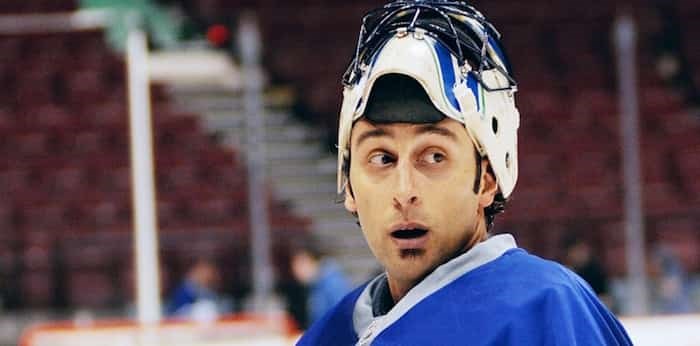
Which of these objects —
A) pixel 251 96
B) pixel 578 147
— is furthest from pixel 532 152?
pixel 251 96

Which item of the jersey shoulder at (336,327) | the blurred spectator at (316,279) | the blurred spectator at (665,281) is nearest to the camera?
the jersey shoulder at (336,327)

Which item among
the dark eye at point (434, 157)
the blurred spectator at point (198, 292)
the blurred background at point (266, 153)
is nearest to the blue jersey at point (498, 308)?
the dark eye at point (434, 157)

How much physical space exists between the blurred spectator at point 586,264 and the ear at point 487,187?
5.85 meters

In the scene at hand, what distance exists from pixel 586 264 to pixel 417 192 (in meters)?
6.05

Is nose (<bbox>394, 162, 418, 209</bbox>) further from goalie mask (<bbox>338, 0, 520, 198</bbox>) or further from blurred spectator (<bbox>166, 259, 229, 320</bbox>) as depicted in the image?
blurred spectator (<bbox>166, 259, 229, 320</bbox>)

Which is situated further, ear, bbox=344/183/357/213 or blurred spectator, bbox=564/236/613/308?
blurred spectator, bbox=564/236/613/308

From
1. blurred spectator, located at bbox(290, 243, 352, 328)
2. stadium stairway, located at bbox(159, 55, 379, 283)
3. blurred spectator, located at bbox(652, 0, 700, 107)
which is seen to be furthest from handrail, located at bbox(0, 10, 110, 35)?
blurred spectator, located at bbox(652, 0, 700, 107)

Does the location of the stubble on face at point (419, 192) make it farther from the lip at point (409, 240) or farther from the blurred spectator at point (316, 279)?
the blurred spectator at point (316, 279)

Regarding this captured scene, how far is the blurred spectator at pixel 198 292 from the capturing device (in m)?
8.00

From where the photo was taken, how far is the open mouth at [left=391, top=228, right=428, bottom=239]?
4.79 ft

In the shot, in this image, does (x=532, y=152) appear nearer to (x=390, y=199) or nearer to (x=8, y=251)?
(x=8, y=251)

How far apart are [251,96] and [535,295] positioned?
5938mm

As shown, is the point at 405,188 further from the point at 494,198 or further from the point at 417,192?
the point at 494,198

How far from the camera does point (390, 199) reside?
57.4 inches
